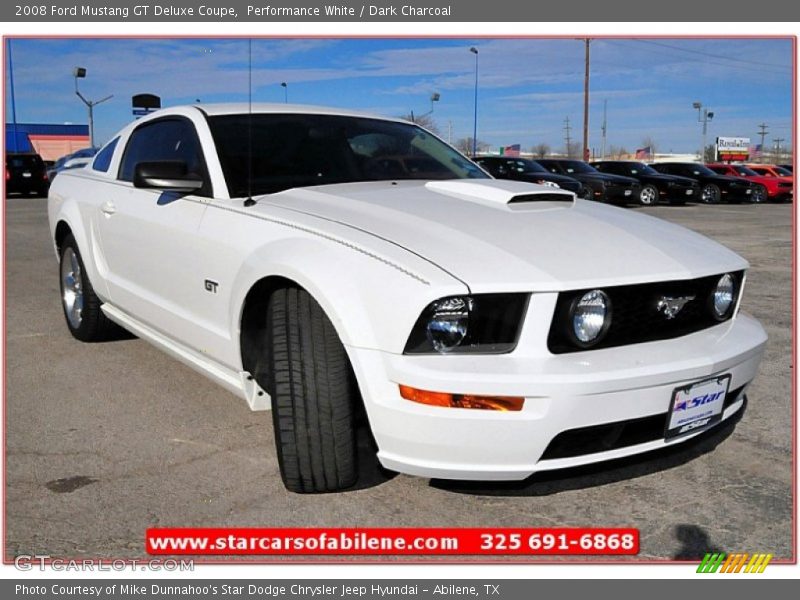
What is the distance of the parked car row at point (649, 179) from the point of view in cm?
1950

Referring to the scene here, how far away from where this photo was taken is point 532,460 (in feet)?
8.31

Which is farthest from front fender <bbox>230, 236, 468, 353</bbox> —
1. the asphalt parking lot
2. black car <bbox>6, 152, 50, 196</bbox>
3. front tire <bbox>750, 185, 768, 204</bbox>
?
front tire <bbox>750, 185, 768, 204</bbox>

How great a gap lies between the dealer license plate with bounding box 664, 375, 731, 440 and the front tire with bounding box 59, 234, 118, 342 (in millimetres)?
3449

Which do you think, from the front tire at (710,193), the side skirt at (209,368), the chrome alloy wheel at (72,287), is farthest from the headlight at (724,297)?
the front tire at (710,193)

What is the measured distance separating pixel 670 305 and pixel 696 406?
0.35 m

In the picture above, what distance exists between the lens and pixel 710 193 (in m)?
24.5

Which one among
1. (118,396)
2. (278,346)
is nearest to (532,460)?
(278,346)

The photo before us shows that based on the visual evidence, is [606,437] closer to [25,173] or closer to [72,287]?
[72,287]

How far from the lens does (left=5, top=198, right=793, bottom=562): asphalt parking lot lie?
2754 mm

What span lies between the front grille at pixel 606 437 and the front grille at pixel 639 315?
257 millimetres

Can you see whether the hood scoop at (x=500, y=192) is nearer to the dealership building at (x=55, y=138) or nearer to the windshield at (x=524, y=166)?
the windshield at (x=524, y=166)

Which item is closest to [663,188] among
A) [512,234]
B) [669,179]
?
[669,179]

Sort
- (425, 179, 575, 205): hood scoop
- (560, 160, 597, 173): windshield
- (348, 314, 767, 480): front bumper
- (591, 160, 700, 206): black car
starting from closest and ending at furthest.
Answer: (348, 314, 767, 480): front bumper
(425, 179, 575, 205): hood scoop
(560, 160, 597, 173): windshield
(591, 160, 700, 206): black car

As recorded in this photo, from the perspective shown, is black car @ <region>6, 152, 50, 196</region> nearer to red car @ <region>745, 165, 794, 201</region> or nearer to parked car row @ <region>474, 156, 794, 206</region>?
parked car row @ <region>474, 156, 794, 206</region>
